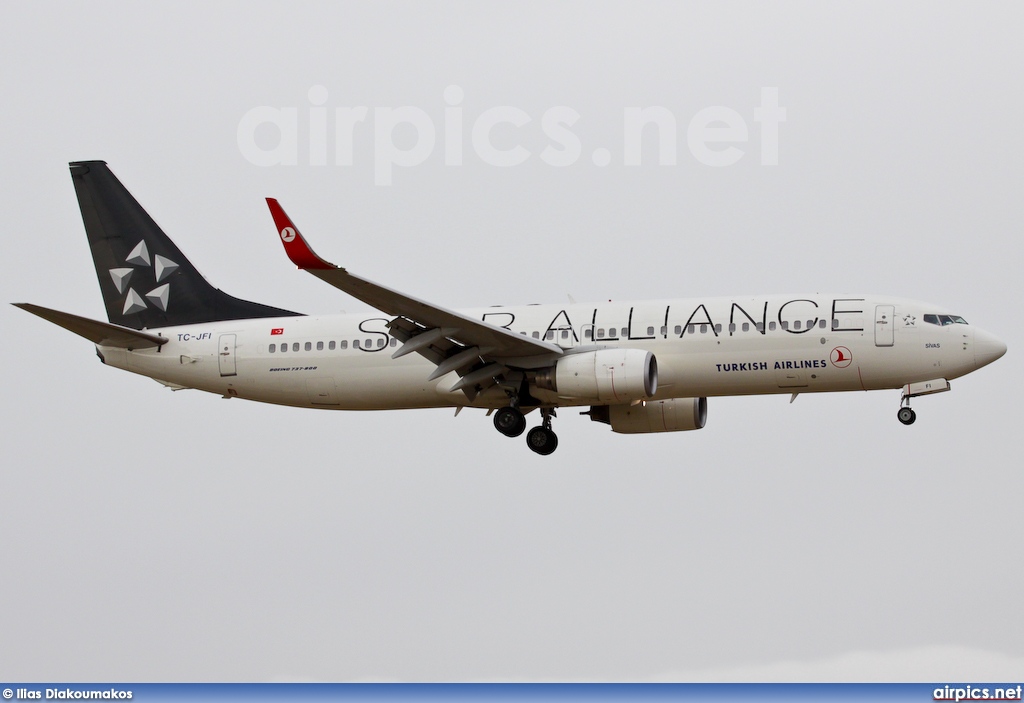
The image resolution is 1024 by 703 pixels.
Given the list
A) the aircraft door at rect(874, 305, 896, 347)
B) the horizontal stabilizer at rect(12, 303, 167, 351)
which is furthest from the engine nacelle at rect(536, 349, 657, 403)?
the horizontal stabilizer at rect(12, 303, 167, 351)

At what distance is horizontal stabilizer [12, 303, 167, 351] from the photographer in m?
41.5

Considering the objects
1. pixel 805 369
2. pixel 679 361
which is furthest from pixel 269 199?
pixel 805 369

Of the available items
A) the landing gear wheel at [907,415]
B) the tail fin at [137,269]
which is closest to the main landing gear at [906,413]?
the landing gear wheel at [907,415]

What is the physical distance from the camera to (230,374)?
4422 cm

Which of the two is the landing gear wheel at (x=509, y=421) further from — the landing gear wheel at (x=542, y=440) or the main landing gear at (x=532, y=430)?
the landing gear wheel at (x=542, y=440)

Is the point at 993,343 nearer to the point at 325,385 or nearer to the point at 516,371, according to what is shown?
the point at 516,371

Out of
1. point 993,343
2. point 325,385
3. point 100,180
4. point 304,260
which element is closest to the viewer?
point 304,260

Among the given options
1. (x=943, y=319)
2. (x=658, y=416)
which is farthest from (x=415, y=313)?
(x=943, y=319)

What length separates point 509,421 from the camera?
137 feet

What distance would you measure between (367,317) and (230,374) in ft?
14.3

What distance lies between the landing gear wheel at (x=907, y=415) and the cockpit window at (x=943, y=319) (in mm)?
2325

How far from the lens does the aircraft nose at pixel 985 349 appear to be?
128 ft

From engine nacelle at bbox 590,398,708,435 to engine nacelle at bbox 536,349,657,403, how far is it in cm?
458

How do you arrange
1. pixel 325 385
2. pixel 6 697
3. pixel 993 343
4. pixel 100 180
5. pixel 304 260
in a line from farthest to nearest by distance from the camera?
pixel 100 180, pixel 325 385, pixel 993 343, pixel 304 260, pixel 6 697
